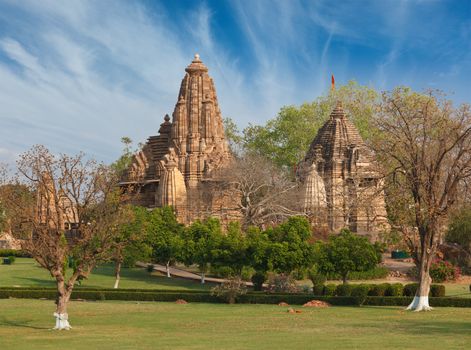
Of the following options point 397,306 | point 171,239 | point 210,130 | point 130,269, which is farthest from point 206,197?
point 397,306

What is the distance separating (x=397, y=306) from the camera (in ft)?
126

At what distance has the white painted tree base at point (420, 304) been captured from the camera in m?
35.4

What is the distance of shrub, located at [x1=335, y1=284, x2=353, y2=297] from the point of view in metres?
40.4

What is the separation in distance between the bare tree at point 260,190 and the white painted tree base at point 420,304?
1187 inches

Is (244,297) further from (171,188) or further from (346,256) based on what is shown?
(171,188)

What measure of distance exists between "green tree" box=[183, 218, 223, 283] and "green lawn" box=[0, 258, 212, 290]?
60.0 inches

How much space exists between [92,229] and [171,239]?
24.3 meters

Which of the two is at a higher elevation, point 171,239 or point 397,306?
point 171,239

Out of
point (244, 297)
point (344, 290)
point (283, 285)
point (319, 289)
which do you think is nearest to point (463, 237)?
point (283, 285)

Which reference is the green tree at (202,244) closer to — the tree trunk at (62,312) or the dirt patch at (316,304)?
the dirt patch at (316,304)

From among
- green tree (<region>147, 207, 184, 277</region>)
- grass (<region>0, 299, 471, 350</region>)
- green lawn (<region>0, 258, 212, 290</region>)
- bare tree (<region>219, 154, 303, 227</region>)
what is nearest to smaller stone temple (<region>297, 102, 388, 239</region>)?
bare tree (<region>219, 154, 303, 227</region>)

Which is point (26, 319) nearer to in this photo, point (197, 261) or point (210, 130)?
point (197, 261)

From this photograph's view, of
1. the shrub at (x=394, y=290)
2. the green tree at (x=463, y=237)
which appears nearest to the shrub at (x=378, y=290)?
the shrub at (x=394, y=290)

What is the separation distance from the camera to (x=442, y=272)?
52.9 m
